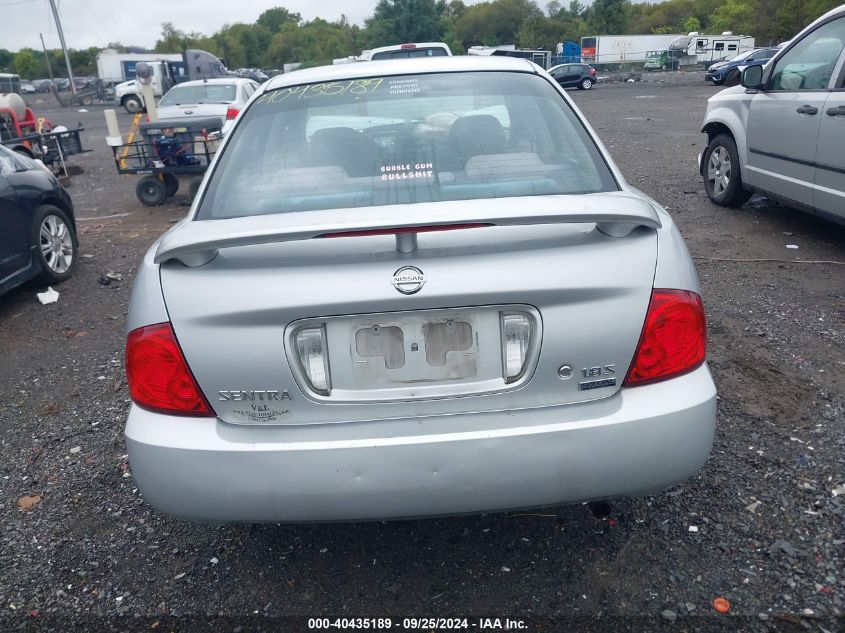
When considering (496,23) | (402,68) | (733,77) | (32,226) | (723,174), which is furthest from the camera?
(496,23)

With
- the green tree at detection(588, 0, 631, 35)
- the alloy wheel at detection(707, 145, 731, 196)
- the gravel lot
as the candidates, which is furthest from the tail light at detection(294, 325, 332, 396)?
the green tree at detection(588, 0, 631, 35)

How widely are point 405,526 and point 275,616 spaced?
0.63m

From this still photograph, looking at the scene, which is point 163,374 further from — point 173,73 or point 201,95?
point 173,73

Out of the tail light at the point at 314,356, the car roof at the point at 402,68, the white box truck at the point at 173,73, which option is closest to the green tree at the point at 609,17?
the white box truck at the point at 173,73

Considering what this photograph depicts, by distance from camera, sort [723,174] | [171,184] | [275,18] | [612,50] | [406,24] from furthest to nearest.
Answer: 1. [275,18]
2. [406,24]
3. [612,50]
4. [171,184]
5. [723,174]

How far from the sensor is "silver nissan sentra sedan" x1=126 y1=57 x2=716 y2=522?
77.5 inches

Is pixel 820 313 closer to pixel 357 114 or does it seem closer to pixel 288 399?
pixel 357 114

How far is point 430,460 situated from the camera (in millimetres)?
1991

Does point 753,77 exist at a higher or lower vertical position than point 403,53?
lower

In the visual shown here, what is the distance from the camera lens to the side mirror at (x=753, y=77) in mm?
6285

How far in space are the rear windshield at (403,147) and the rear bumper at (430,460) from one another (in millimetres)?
792

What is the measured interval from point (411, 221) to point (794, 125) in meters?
5.17

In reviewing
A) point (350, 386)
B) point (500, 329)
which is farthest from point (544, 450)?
point (350, 386)

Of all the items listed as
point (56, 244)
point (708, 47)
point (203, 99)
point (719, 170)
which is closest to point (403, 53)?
point (203, 99)
